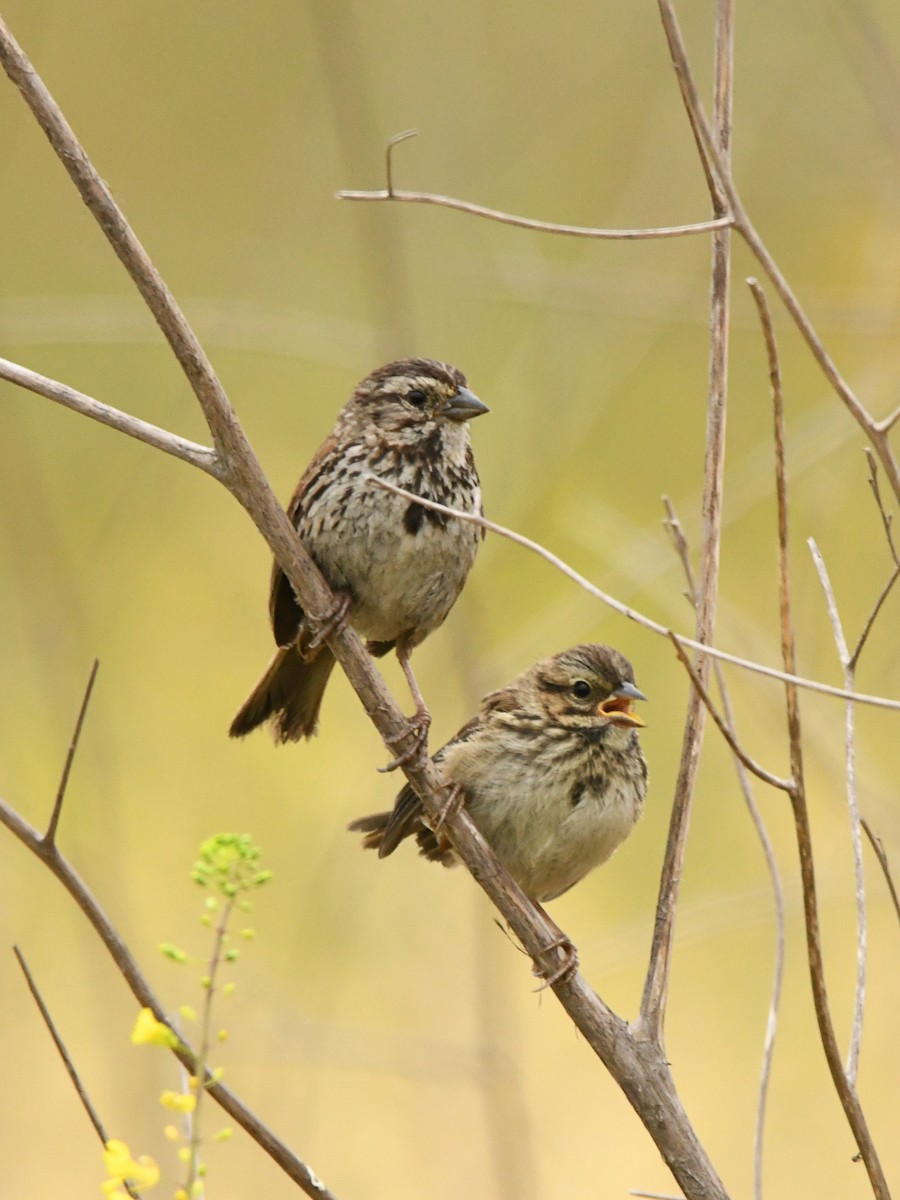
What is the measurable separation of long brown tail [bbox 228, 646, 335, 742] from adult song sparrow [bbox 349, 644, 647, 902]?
1.02ft

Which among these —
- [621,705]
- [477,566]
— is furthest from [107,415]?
[477,566]

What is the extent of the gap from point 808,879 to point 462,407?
1.78 meters

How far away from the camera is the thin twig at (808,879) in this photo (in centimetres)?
177

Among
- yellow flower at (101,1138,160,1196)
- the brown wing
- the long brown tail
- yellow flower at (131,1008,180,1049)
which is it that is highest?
the brown wing

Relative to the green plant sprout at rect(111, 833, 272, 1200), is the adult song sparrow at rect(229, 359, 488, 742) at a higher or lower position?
higher

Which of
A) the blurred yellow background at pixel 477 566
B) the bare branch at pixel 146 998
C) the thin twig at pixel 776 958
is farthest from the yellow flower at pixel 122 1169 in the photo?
the blurred yellow background at pixel 477 566

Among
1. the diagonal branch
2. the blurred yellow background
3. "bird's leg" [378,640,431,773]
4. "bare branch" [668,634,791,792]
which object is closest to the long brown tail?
"bird's leg" [378,640,431,773]

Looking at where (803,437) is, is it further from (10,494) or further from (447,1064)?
(10,494)

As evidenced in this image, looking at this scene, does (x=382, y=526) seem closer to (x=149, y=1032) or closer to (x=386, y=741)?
(x=386, y=741)

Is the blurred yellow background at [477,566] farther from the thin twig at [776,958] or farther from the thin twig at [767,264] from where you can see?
the thin twig at [767,264]

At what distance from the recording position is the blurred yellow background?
415 cm

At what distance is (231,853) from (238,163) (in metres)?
6.29

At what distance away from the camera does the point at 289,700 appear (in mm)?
3449

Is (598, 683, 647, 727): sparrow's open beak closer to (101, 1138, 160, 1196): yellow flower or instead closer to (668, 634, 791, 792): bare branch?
(668, 634, 791, 792): bare branch
